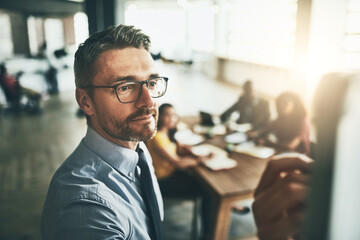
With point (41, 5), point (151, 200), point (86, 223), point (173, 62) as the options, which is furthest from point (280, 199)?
point (173, 62)

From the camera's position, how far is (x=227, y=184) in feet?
7.14

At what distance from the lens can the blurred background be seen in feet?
10.0

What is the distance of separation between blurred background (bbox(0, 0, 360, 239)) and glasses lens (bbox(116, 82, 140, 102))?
310 millimetres

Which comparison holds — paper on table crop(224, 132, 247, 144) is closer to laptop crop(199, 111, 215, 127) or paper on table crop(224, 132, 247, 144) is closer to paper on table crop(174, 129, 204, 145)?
paper on table crop(174, 129, 204, 145)

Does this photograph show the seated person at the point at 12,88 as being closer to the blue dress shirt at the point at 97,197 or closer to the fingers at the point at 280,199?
the blue dress shirt at the point at 97,197

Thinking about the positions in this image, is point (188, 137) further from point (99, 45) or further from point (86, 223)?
point (86, 223)

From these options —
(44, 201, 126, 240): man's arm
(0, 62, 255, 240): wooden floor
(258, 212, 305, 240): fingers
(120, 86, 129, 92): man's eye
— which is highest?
(120, 86, 129, 92): man's eye

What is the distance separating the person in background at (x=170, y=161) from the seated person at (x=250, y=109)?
1.59m

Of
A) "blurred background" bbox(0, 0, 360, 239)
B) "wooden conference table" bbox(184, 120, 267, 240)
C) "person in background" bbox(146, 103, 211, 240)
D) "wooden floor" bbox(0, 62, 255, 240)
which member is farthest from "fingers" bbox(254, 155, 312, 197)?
"wooden floor" bbox(0, 62, 255, 240)

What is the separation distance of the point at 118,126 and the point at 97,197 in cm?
30

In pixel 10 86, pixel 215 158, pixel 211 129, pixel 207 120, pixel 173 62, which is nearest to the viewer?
pixel 215 158

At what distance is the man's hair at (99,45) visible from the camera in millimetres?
1097

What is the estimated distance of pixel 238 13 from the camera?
1062cm

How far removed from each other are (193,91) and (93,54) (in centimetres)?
931
